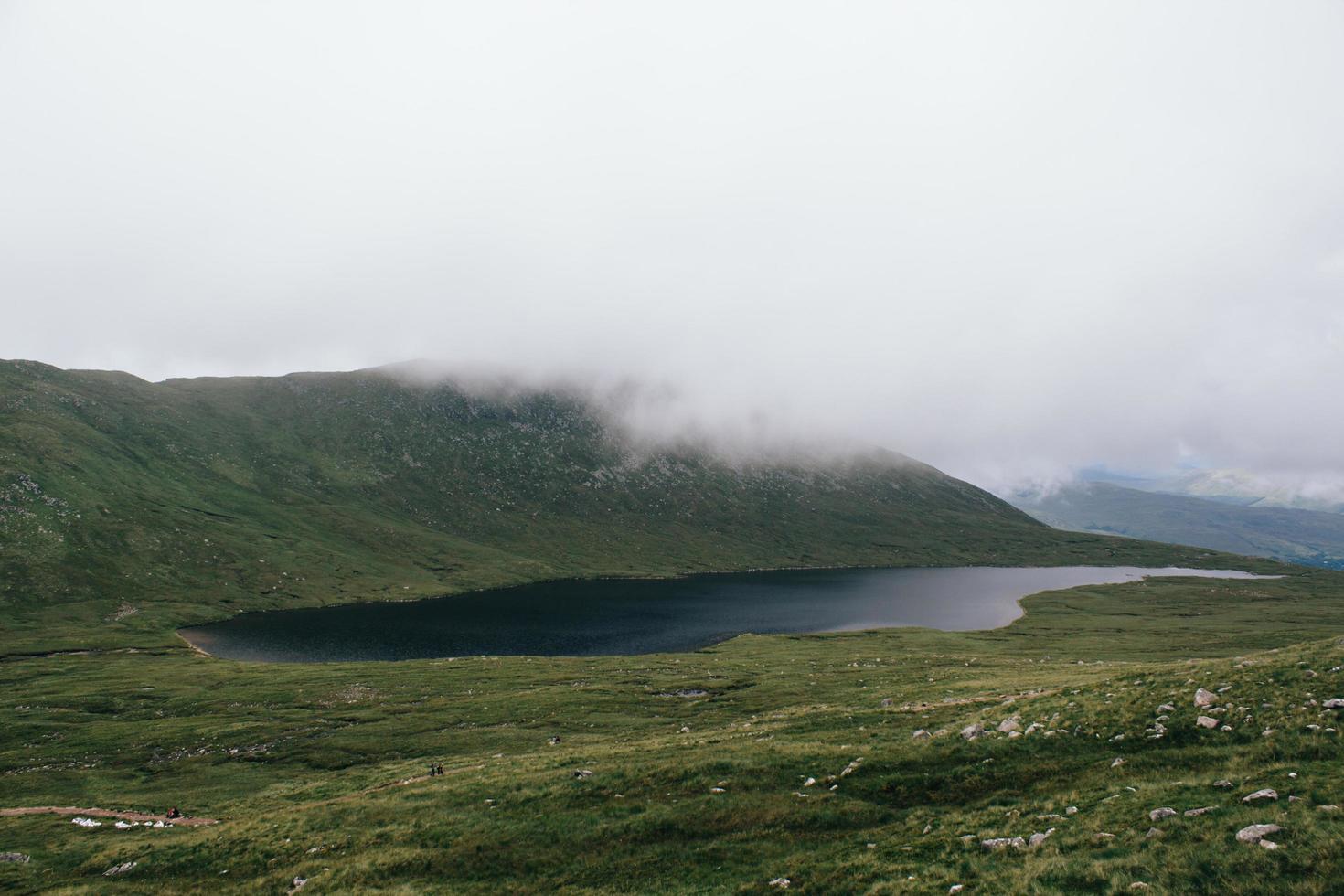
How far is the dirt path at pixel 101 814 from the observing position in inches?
1270

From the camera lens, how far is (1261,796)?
1641cm

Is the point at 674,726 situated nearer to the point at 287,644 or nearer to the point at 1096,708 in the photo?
the point at 1096,708

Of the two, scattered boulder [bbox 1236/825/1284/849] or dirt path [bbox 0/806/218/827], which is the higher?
scattered boulder [bbox 1236/825/1284/849]

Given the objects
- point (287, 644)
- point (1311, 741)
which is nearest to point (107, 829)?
point (1311, 741)

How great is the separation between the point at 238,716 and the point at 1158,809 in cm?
7512

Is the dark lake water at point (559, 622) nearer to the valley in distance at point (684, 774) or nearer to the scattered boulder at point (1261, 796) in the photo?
the valley in distance at point (684, 774)

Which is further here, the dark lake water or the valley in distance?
the dark lake water

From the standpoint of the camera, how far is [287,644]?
379 ft

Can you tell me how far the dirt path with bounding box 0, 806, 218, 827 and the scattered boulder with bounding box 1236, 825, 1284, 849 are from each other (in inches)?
1696

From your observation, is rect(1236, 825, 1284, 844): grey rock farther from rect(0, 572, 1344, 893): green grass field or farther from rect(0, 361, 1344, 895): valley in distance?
rect(0, 572, 1344, 893): green grass field

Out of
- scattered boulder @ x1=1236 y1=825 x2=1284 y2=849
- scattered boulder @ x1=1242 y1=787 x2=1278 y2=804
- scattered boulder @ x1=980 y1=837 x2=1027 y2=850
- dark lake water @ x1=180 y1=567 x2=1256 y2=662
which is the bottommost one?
dark lake water @ x1=180 y1=567 x2=1256 y2=662

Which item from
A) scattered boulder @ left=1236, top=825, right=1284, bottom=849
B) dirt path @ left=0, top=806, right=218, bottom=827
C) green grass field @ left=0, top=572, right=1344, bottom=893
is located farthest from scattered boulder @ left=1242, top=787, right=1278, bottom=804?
dirt path @ left=0, top=806, right=218, bottom=827

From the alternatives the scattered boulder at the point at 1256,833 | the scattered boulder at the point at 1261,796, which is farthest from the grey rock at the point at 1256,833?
the scattered boulder at the point at 1261,796

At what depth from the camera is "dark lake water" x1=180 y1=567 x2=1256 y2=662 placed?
11512cm
